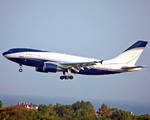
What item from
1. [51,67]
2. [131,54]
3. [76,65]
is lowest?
[51,67]

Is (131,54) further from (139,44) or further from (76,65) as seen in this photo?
(76,65)

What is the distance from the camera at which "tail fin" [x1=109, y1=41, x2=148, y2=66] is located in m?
51.1

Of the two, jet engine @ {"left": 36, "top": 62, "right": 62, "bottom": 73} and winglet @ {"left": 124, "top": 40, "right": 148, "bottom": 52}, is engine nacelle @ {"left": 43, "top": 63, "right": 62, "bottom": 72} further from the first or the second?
winglet @ {"left": 124, "top": 40, "right": 148, "bottom": 52}

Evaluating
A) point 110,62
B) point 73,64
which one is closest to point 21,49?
point 73,64

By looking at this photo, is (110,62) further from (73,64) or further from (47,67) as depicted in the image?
(47,67)

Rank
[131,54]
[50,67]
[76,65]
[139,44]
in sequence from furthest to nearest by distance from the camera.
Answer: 1. [139,44]
2. [131,54]
3. [76,65]
4. [50,67]

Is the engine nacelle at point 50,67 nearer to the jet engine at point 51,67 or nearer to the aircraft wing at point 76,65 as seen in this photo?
the jet engine at point 51,67

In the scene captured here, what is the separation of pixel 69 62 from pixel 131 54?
597 inches

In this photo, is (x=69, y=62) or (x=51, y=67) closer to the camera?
(x=51, y=67)

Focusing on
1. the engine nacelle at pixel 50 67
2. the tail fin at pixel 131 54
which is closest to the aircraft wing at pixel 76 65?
the engine nacelle at pixel 50 67

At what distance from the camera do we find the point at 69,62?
44969 mm

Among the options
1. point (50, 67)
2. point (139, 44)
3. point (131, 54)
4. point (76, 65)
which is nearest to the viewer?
point (50, 67)

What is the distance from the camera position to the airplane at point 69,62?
4319 centimetres

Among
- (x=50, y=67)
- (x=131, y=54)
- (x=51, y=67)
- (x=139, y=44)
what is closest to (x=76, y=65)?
(x=51, y=67)
